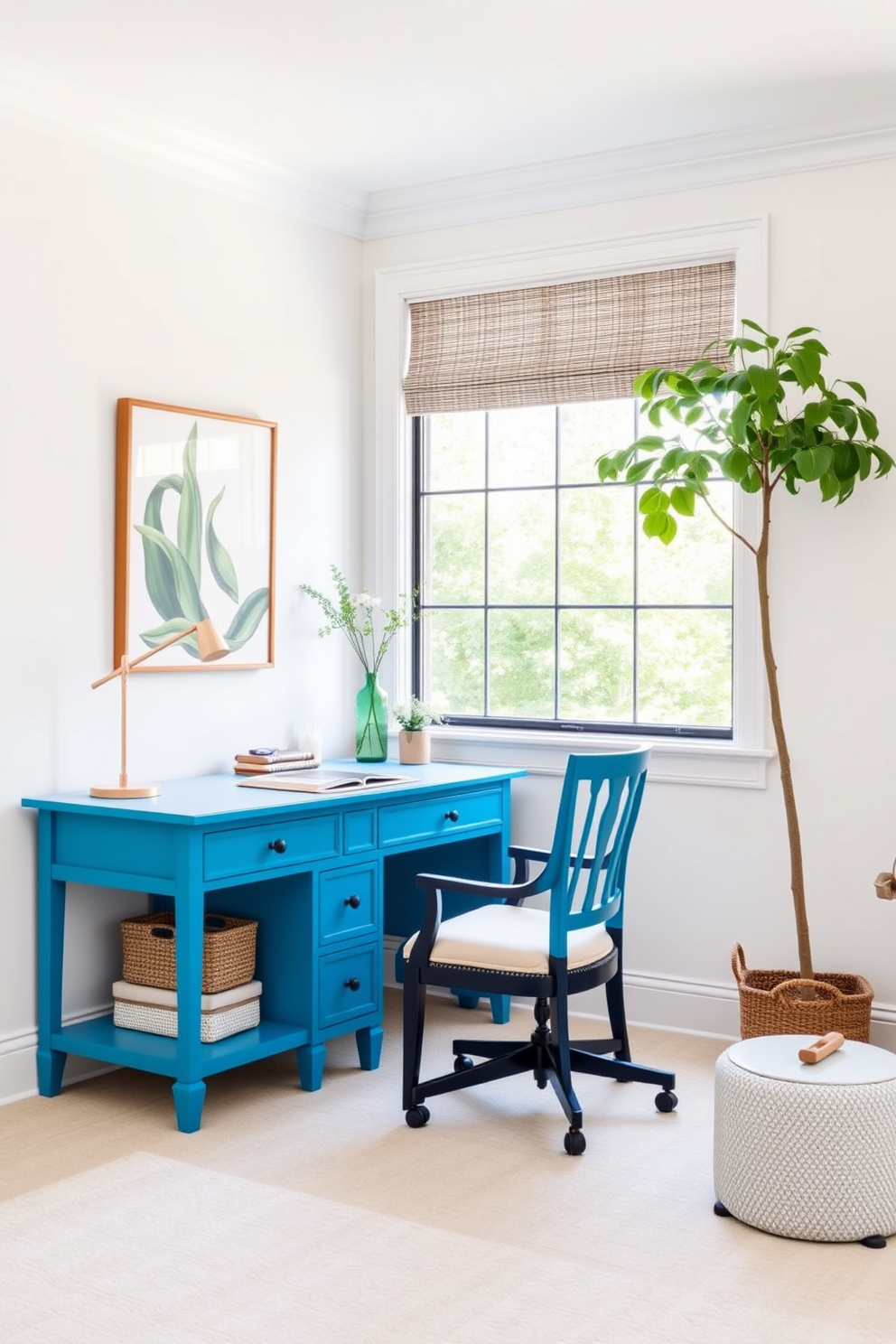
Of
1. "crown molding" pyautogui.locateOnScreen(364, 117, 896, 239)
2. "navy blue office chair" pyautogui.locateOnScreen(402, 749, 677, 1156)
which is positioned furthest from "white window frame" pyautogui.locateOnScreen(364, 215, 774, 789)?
"navy blue office chair" pyautogui.locateOnScreen(402, 749, 677, 1156)

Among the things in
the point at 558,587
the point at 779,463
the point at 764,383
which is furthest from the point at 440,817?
the point at 764,383

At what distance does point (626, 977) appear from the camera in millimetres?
4324

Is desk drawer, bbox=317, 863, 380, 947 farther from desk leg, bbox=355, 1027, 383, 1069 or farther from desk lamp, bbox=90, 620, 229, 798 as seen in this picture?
desk lamp, bbox=90, 620, 229, 798

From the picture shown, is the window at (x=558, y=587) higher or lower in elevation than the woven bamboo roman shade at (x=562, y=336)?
lower

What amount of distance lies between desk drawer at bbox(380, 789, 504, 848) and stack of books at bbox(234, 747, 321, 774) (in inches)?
16.9

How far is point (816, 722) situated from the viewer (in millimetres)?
3986

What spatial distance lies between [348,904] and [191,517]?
1249mm

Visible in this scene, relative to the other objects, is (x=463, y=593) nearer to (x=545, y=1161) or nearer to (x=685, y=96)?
(x=685, y=96)

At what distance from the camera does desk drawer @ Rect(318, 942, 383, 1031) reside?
3676 mm

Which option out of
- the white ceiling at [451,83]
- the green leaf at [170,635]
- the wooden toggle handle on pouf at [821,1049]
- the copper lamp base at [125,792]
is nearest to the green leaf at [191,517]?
the green leaf at [170,635]

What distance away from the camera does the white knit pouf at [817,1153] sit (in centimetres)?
271

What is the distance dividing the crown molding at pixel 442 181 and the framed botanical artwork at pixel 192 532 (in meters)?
0.75

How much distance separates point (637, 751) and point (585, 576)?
1.26 m

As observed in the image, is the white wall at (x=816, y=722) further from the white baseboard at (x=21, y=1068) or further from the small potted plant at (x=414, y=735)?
the white baseboard at (x=21, y=1068)
